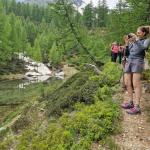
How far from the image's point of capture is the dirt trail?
10.6 m

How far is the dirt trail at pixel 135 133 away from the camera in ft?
34.7

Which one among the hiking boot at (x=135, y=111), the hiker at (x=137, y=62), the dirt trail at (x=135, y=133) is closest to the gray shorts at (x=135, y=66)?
the hiker at (x=137, y=62)

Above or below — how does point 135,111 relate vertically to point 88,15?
below

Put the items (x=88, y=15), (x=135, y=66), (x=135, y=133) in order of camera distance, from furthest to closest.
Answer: (x=88, y=15) < (x=135, y=66) < (x=135, y=133)

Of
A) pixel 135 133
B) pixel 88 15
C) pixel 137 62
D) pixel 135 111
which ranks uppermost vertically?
pixel 88 15

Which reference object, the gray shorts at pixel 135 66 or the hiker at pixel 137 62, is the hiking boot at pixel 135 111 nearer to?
the hiker at pixel 137 62

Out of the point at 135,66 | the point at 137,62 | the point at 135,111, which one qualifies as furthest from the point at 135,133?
the point at 137,62

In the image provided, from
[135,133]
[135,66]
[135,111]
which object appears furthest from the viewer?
A: [135,111]

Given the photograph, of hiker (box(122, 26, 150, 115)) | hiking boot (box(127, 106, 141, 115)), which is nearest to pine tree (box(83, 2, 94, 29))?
hiker (box(122, 26, 150, 115))

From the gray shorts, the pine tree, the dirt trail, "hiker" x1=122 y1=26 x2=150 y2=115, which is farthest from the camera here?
the pine tree

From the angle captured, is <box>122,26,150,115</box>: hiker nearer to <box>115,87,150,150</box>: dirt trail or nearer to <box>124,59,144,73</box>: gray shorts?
<box>124,59,144,73</box>: gray shorts

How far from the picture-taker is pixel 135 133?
37.0 feet

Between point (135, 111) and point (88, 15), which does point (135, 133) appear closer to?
point (135, 111)

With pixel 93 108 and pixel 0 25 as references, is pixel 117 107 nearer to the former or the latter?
pixel 93 108
